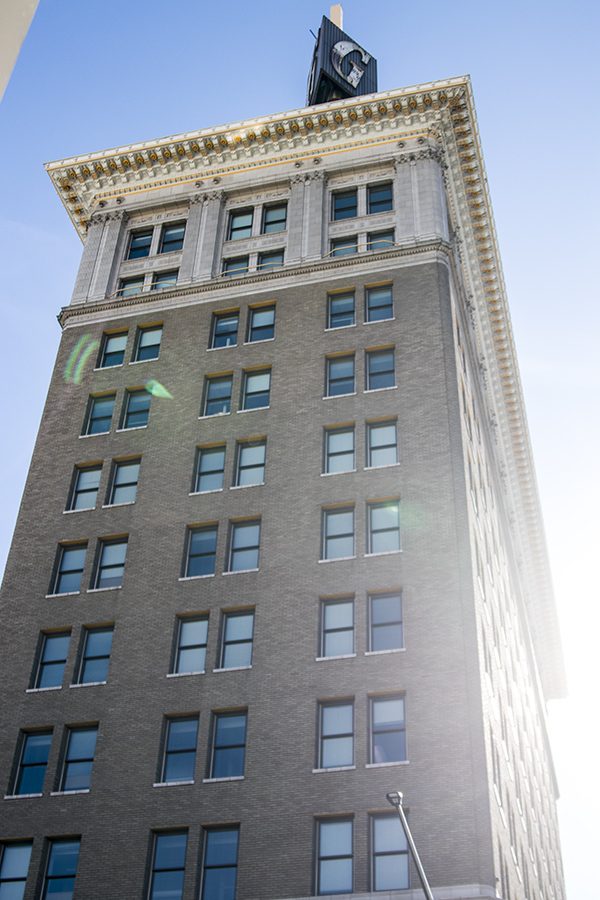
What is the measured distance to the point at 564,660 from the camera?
10312cm

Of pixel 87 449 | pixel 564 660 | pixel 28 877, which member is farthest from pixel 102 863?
pixel 564 660

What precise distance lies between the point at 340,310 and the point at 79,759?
2385cm

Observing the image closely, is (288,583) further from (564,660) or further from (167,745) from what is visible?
(564,660)

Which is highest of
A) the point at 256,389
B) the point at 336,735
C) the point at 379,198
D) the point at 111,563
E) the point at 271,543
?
the point at 379,198

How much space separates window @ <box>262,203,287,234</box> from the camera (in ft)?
184

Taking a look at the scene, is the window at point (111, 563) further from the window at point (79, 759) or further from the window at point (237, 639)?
the window at point (79, 759)

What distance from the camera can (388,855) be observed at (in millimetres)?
32281

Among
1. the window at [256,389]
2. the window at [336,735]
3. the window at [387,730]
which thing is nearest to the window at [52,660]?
the window at [336,735]

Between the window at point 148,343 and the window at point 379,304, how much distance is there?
34.4 ft

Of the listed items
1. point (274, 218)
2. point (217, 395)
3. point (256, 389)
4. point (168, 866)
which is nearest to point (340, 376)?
point (256, 389)

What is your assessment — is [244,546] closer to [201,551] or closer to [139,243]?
[201,551]

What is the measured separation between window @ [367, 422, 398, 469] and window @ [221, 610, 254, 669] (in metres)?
8.11

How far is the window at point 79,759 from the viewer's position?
36.5 meters

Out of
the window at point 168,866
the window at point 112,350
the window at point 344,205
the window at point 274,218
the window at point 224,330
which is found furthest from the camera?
the window at point 274,218
